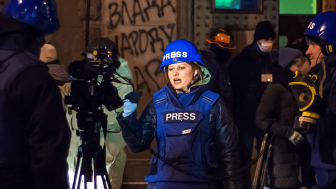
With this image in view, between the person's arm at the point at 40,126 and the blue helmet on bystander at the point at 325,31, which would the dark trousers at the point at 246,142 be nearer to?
the blue helmet on bystander at the point at 325,31

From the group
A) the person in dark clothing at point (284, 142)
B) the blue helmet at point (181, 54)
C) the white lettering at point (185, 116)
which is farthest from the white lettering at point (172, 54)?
the person in dark clothing at point (284, 142)

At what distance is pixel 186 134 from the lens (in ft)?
9.69

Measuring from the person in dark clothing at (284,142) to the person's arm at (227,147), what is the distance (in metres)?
1.60

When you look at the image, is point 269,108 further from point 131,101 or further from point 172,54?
point 131,101

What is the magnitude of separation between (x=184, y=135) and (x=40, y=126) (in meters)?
1.29

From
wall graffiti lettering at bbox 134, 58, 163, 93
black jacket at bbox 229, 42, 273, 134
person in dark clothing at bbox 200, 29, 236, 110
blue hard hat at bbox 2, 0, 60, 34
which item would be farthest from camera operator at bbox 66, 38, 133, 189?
blue hard hat at bbox 2, 0, 60, 34

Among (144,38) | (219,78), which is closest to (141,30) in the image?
(144,38)

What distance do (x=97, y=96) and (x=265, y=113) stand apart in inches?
80.3

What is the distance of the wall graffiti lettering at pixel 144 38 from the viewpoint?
6.32 m

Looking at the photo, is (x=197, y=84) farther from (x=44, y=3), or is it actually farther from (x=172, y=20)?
(x=172, y=20)


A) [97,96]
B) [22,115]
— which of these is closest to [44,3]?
[22,115]

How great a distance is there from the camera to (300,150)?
4621mm

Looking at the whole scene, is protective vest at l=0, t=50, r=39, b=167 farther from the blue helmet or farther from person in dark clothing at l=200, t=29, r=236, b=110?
person in dark clothing at l=200, t=29, r=236, b=110

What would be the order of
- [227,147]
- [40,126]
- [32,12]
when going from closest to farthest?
[40,126] → [32,12] → [227,147]
